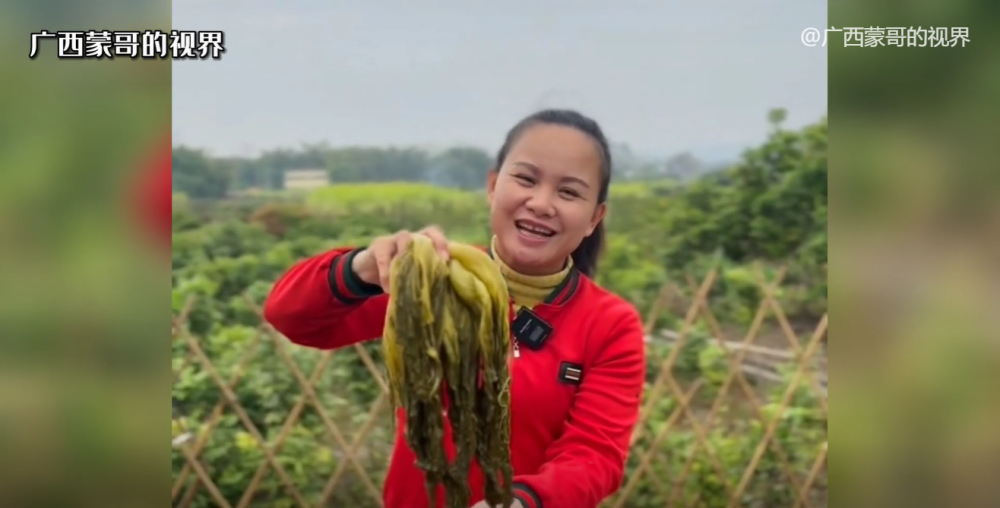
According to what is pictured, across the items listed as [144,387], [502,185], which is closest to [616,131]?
[502,185]

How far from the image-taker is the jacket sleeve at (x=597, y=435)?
2160mm

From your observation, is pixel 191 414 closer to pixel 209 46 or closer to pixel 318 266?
pixel 318 266

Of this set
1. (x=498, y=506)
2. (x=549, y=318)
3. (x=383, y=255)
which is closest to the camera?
(x=383, y=255)

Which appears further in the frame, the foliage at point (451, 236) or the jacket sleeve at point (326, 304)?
the foliage at point (451, 236)

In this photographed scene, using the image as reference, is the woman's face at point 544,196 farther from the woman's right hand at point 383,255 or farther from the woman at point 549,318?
the woman's right hand at point 383,255

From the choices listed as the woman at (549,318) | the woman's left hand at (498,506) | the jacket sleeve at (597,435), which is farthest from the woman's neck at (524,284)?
the woman's left hand at (498,506)

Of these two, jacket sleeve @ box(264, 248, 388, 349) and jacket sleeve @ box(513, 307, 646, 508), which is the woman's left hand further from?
jacket sleeve @ box(264, 248, 388, 349)

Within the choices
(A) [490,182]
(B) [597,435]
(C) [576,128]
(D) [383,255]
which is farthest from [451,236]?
(B) [597,435]

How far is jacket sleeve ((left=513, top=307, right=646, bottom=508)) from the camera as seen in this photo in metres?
2.16

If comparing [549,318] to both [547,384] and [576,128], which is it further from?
[576,128]

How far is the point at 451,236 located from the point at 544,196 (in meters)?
0.27

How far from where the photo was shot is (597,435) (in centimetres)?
220

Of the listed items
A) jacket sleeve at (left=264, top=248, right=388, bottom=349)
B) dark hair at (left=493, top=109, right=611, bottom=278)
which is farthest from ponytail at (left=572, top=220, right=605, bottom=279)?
jacket sleeve at (left=264, top=248, right=388, bottom=349)

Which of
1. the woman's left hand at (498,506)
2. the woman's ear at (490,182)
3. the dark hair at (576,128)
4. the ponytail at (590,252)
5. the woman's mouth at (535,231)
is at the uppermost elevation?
the dark hair at (576,128)
